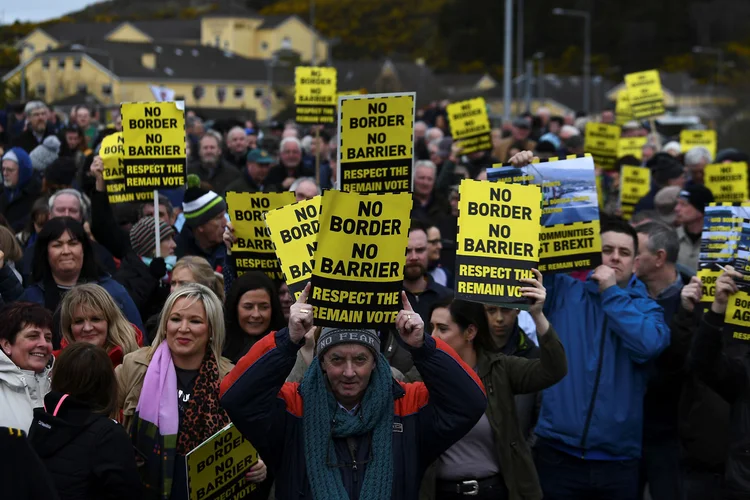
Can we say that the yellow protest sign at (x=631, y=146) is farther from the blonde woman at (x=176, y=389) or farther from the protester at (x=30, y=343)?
the protester at (x=30, y=343)

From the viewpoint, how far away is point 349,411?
5.23 meters

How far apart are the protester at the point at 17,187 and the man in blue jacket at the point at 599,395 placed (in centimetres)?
Answer: 676

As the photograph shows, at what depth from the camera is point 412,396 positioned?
17.5 ft

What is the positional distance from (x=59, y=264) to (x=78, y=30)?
15357 centimetres

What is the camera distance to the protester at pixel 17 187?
12.2 metres

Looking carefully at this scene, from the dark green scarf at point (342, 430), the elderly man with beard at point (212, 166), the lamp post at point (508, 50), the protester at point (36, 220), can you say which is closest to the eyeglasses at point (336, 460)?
the dark green scarf at point (342, 430)

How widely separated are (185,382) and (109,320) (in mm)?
769

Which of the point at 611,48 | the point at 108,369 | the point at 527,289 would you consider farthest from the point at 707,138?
the point at 611,48

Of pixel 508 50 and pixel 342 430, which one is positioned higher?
pixel 508 50

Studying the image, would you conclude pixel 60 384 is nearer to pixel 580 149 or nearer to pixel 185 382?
pixel 185 382

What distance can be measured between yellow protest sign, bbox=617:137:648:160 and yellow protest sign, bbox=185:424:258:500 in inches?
484

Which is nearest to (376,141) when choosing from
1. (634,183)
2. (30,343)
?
(30,343)

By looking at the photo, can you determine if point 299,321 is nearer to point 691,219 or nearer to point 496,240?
point 496,240

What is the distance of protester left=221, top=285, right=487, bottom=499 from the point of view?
16.7 ft
